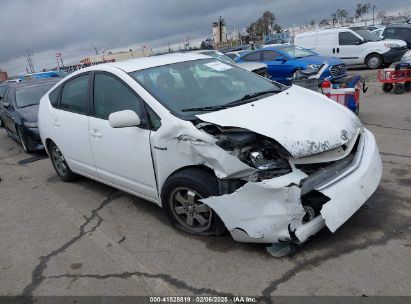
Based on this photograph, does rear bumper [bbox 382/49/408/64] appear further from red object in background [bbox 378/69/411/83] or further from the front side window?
the front side window

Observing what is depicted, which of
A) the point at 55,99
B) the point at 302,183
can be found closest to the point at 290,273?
the point at 302,183

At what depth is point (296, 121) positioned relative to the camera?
11.4 feet

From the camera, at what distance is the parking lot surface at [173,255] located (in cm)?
301

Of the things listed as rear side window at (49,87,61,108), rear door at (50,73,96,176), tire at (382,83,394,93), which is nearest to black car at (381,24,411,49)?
tire at (382,83,394,93)

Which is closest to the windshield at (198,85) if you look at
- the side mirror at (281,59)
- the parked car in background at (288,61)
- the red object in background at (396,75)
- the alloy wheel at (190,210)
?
the alloy wheel at (190,210)

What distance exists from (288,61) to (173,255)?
10906 millimetres

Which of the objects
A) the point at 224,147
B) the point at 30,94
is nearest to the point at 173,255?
the point at 224,147

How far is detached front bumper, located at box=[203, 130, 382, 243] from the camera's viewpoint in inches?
121

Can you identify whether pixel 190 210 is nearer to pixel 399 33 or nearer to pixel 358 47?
pixel 358 47

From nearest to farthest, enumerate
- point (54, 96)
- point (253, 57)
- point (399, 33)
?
1. point (54, 96)
2. point (253, 57)
3. point (399, 33)

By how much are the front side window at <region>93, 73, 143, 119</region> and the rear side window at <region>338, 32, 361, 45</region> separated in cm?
1529

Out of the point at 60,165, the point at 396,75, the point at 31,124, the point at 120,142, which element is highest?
the point at 120,142

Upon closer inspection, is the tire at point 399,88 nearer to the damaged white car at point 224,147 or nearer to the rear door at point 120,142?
the damaged white car at point 224,147

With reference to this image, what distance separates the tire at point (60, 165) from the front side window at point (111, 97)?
150 cm
